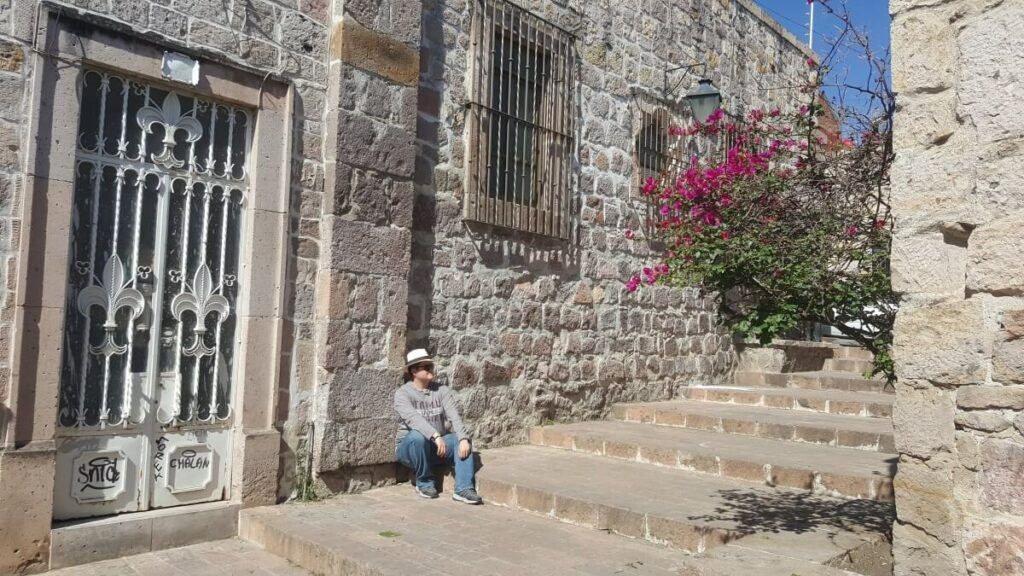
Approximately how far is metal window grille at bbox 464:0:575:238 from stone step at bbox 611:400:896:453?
1977 mm

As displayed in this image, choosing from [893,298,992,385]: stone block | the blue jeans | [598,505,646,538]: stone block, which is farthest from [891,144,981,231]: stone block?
the blue jeans

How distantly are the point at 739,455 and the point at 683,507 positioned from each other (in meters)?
1.29

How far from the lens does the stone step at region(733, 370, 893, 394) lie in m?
8.49

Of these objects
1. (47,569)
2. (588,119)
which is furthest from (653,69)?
(47,569)

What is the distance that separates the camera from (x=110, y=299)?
15.6ft

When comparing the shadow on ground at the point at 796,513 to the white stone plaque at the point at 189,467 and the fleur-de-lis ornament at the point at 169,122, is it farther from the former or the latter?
the fleur-de-lis ornament at the point at 169,122

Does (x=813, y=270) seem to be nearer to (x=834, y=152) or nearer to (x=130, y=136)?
(x=834, y=152)

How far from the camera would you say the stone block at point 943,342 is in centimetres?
270

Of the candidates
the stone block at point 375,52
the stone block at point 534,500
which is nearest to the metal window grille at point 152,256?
the stone block at point 375,52

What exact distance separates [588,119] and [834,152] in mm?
4111

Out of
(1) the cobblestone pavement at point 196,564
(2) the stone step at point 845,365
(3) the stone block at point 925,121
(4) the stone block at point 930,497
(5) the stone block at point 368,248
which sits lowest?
(1) the cobblestone pavement at point 196,564

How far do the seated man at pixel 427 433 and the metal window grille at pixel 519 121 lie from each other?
150cm

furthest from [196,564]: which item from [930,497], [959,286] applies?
[959,286]

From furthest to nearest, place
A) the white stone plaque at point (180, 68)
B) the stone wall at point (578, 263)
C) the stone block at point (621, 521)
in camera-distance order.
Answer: the stone wall at point (578, 263), the white stone plaque at point (180, 68), the stone block at point (621, 521)
